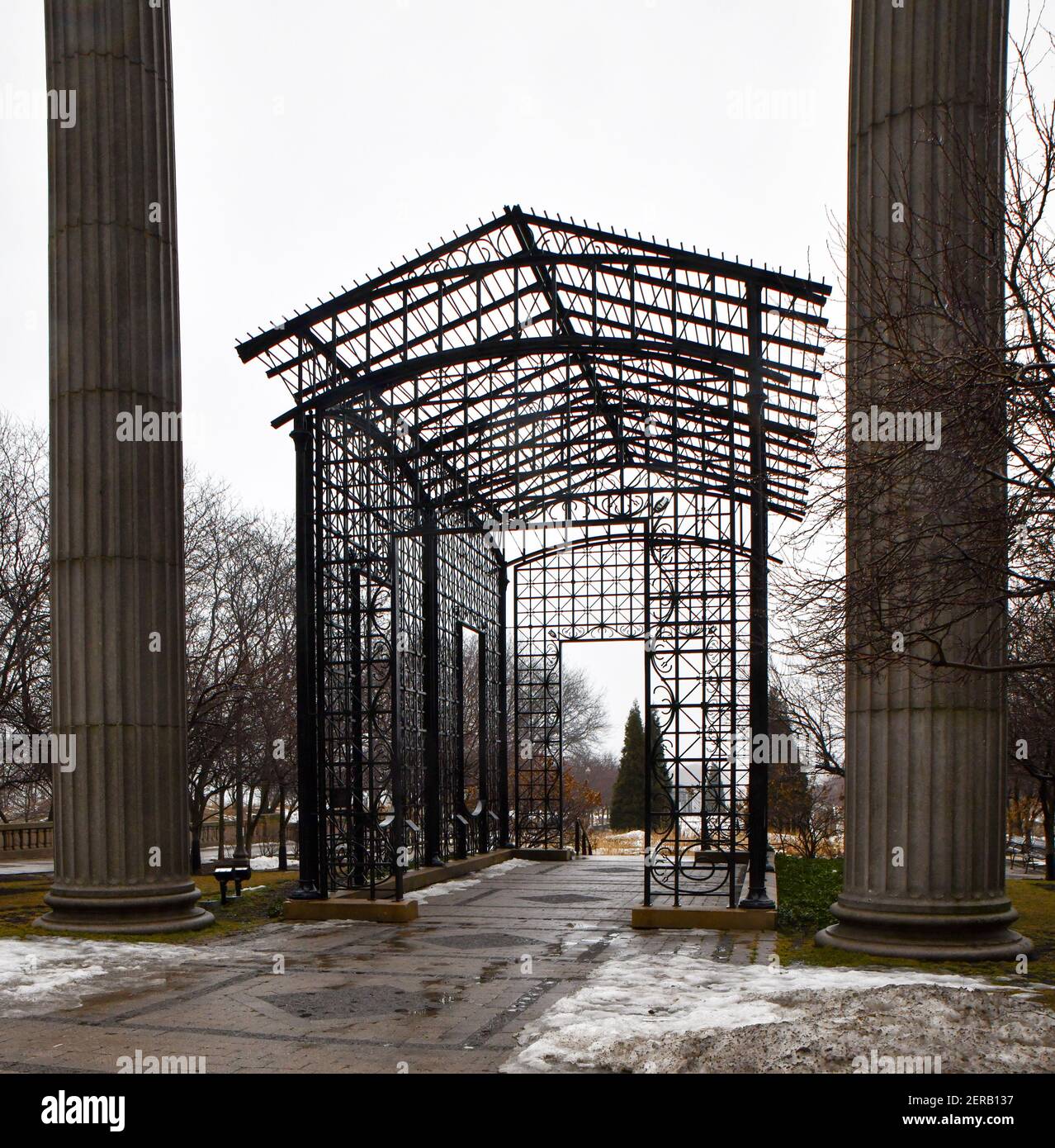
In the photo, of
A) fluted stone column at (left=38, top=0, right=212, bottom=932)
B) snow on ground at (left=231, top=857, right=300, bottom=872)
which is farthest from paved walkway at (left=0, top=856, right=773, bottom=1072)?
snow on ground at (left=231, top=857, right=300, bottom=872)

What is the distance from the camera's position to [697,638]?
14766mm

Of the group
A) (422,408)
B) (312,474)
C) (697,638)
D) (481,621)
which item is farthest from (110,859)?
(481,621)

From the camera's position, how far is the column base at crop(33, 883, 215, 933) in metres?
12.5

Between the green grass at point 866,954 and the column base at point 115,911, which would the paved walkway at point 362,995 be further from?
the column base at point 115,911

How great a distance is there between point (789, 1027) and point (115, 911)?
8.42 m

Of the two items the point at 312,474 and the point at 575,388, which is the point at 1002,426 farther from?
the point at 575,388

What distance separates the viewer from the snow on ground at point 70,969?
9398 millimetres

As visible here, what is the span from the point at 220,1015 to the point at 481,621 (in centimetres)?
1576

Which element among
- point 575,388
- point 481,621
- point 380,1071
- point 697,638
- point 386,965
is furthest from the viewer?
point 481,621

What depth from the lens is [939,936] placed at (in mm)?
10141

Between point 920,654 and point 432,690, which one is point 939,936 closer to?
point 920,654

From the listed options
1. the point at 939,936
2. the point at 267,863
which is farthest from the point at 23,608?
the point at 939,936

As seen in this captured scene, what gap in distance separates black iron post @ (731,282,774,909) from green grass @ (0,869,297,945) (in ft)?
20.4

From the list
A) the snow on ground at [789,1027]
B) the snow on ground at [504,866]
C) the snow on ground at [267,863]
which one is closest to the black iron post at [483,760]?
the snow on ground at [504,866]
